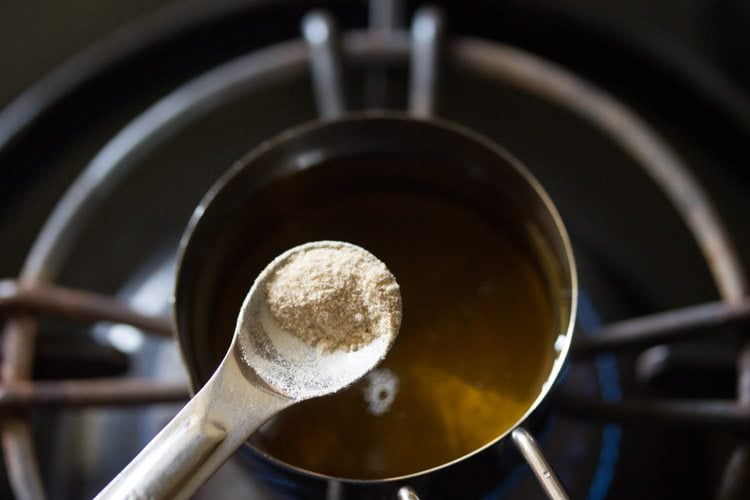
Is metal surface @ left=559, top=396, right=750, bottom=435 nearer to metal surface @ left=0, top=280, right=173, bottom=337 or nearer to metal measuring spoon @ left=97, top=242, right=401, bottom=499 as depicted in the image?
metal measuring spoon @ left=97, top=242, right=401, bottom=499

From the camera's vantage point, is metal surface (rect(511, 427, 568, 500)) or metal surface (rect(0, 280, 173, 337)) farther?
metal surface (rect(0, 280, 173, 337))

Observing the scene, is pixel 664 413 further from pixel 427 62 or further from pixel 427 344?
pixel 427 62

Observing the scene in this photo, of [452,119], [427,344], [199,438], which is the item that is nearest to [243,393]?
[199,438]

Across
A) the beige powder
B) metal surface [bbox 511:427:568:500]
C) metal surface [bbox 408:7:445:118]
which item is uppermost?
metal surface [bbox 408:7:445:118]

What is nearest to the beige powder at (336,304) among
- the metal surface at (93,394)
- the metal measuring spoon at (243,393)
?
the metal measuring spoon at (243,393)

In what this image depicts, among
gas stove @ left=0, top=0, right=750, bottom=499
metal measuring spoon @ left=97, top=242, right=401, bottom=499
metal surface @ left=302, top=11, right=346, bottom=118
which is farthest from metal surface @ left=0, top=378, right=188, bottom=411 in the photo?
metal surface @ left=302, top=11, right=346, bottom=118

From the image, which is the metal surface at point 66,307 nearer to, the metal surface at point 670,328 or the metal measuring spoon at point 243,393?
the metal measuring spoon at point 243,393

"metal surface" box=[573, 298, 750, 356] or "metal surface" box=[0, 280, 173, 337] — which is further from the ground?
"metal surface" box=[0, 280, 173, 337]
